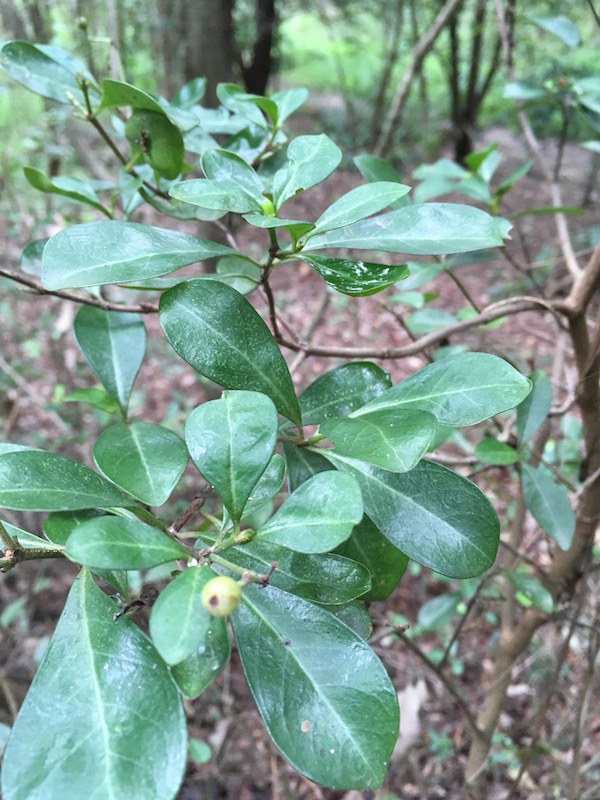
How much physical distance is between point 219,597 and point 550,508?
499 mm

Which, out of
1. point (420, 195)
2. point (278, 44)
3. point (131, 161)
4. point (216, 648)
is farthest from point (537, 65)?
point (216, 648)

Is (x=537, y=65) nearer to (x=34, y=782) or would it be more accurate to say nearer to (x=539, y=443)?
(x=539, y=443)

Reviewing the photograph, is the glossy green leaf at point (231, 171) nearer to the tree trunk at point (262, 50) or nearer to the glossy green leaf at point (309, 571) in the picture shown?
the glossy green leaf at point (309, 571)

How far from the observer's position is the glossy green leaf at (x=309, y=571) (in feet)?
1.26

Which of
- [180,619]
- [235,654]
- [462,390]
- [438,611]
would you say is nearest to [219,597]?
[180,619]

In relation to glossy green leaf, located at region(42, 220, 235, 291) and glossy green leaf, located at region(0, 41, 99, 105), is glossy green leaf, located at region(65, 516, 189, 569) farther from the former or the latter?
glossy green leaf, located at region(0, 41, 99, 105)

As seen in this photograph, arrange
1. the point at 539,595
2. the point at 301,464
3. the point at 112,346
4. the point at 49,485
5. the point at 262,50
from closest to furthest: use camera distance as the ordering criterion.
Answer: the point at 49,485 → the point at 301,464 → the point at 112,346 → the point at 539,595 → the point at 262,50

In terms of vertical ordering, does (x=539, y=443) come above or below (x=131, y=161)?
below

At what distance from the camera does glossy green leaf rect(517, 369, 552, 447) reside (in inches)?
24.7

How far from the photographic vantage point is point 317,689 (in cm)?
35

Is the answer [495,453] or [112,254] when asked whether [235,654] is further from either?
[112,254]

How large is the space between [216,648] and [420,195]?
796 mm

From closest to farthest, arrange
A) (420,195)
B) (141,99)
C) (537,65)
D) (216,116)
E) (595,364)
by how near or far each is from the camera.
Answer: (141,99)
(595,364)
(216,116)
(420,195)
(537,65)

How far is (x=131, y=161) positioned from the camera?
614 mm
